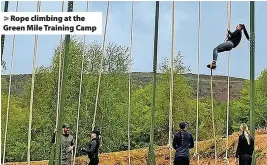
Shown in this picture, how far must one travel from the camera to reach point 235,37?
10.9m

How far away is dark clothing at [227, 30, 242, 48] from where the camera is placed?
35.6 ft

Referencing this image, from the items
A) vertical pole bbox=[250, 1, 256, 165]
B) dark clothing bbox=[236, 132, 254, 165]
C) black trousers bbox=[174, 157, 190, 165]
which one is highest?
vertical pole bbox=[250, 1, 256, 165]

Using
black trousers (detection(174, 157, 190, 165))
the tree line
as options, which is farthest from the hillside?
black trousers (detection(174, 157, 190, 165))

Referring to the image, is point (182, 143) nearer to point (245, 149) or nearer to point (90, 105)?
point (245, 149)

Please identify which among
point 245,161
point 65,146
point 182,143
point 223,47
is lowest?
point 245,161

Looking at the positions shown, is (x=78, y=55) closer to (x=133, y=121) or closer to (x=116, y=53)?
(x=116, y=53)

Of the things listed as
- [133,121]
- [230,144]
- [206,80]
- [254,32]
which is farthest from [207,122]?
[206,80]

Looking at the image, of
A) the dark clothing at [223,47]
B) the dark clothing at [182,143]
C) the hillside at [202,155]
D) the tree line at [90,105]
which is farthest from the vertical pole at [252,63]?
the tree line at [90,105]

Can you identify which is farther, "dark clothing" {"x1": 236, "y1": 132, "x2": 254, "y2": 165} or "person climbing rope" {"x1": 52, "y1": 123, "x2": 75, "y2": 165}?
"person climbing rope" {"x1": 52, "y1": 123, "x2": 75, "y2": 165}

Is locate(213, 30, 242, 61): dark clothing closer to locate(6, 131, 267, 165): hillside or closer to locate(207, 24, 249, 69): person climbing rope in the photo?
locate(207, 24, 249, 69): person climbing rope

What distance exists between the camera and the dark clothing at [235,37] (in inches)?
427

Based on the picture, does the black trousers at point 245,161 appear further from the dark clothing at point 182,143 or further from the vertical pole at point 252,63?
the dark clothing at point 182,143

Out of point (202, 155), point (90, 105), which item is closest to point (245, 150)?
point (202, 155)

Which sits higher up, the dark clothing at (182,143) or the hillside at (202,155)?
the dark clothing at (182,143)
